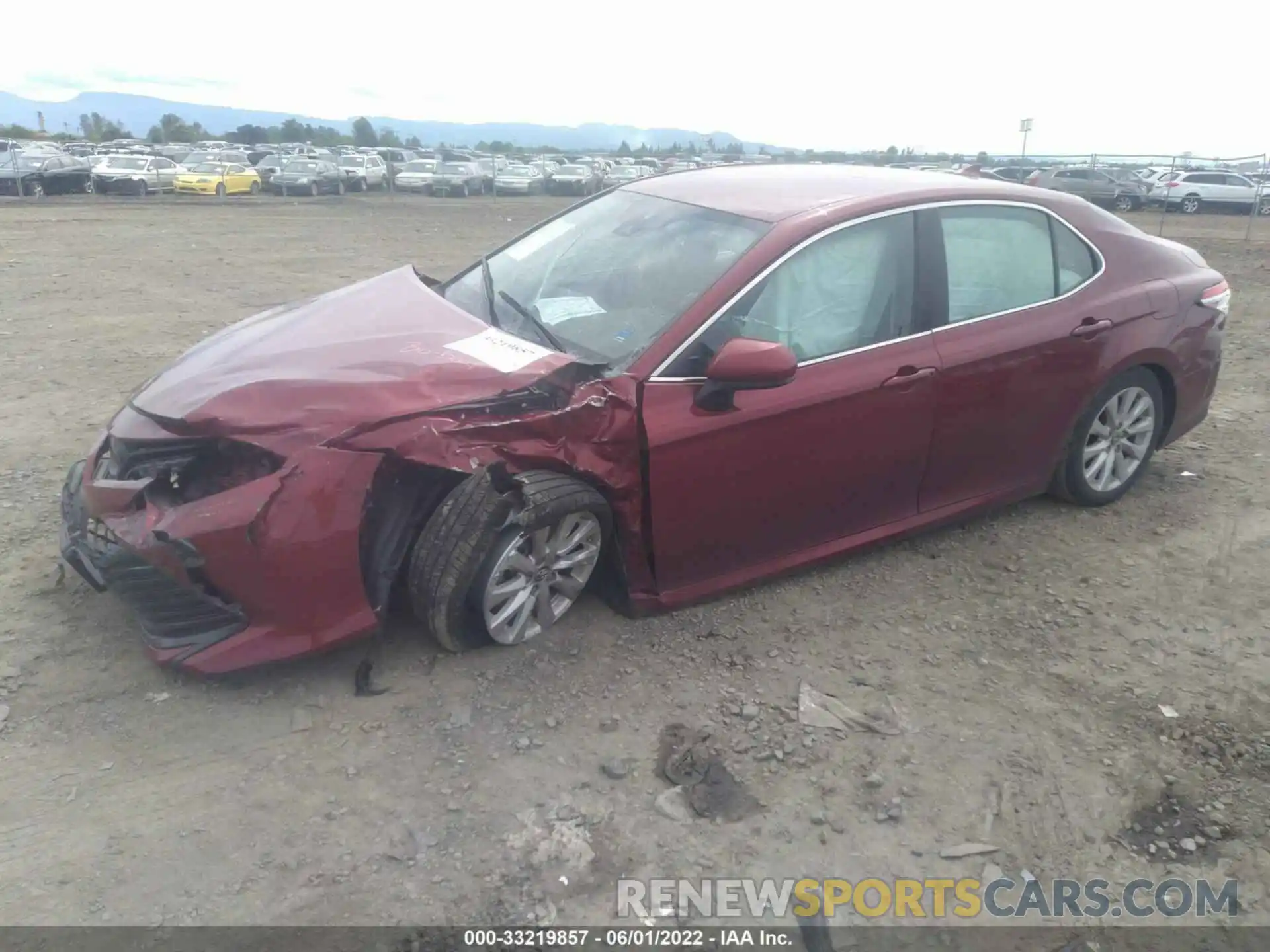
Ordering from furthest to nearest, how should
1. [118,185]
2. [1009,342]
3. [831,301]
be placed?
[118,185], [1009,342], [831,301]

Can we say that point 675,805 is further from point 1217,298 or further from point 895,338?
point 1217,298

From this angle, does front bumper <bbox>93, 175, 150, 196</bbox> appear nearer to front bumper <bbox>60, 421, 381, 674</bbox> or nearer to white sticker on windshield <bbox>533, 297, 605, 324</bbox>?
white sticker on windshield <bbox>533, 297, 605, 324</bbox>

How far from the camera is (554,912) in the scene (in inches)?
99.2

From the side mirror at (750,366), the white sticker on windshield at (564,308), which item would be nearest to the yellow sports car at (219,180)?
the white sticker on windshield at (564,308)

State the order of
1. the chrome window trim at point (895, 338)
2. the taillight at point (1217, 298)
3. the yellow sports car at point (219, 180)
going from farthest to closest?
the yellow sports car at point (219, 180)
the taillight at point (1217, 298)
the chrome window trim at point (895, 338)

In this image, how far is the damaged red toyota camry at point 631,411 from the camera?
3127mm

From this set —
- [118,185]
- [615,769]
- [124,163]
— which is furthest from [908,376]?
[124,163]

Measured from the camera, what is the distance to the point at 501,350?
356 cm

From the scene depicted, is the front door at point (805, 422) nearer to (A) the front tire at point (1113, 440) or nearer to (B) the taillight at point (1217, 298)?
(A) the front tire at point (1113, 440)

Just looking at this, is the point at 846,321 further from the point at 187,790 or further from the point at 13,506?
the point at 13,506

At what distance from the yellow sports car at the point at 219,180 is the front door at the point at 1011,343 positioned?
27.1 meters

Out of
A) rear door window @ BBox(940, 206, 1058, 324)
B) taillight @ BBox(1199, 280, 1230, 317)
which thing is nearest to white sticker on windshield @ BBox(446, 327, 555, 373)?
rear door window @ BBox(940, 206, 1058, 324)

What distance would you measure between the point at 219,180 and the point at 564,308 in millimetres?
27162

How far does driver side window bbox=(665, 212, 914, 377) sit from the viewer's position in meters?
3.62
